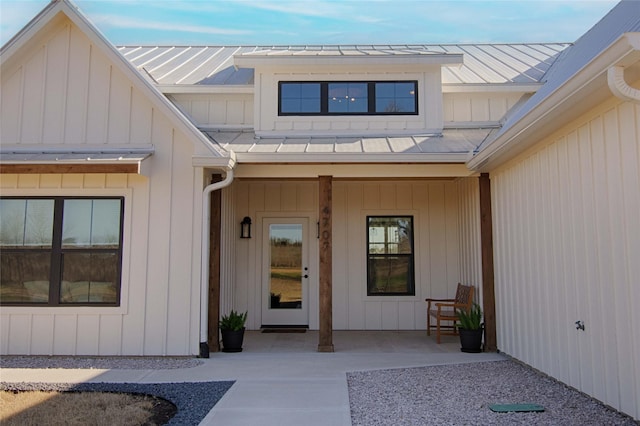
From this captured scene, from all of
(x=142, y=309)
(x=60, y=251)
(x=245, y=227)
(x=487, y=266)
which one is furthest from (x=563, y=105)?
(x=60, y=251)

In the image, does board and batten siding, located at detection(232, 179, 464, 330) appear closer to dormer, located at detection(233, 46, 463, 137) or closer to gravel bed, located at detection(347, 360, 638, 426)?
dormer, located at detection(233, 46, 463, 137)

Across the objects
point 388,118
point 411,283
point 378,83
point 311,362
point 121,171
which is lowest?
point 311,362

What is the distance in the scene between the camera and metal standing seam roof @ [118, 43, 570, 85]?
897 centimetres

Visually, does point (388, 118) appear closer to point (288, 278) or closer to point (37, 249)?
point (288, 278)

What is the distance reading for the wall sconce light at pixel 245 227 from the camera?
9.16 meters

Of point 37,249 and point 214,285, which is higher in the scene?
point 37,249

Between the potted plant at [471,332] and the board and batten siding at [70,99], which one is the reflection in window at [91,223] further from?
the potted plant at [471,332]

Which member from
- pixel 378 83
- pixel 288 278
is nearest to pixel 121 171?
pixel 288 278

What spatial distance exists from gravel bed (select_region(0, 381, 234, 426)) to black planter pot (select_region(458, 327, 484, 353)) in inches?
138

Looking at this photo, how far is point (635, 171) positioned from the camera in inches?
145

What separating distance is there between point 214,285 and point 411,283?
12.9 feet

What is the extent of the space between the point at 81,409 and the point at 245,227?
5.22 metres

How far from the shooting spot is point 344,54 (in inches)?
333

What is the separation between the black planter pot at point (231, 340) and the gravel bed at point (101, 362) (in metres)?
0.63
